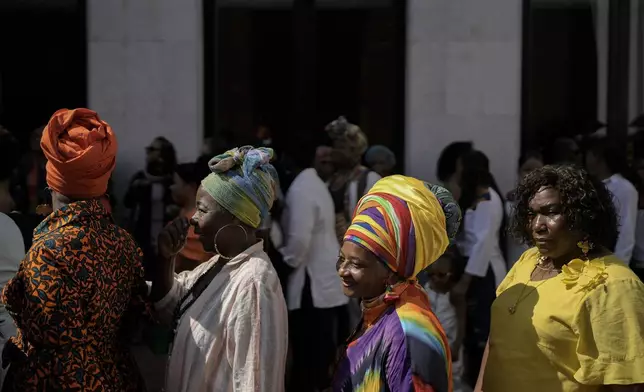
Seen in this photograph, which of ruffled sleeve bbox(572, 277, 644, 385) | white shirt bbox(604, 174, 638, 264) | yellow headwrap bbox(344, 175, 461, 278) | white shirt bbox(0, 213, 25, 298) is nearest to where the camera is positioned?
yellow headwrap bbox(344, 175, 461, 278)

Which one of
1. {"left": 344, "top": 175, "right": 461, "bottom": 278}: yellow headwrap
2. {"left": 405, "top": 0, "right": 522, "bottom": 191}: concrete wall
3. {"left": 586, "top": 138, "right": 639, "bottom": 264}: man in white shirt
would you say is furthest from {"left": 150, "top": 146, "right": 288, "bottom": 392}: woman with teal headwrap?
{"left": 405, "top": 0, "right": 522, "bottom": 191}: concrete wall

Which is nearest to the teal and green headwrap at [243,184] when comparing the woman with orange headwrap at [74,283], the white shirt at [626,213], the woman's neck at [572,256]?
the woman with orange headwrap at [74,283]

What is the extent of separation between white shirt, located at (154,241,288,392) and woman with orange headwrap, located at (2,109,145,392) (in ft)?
0.76

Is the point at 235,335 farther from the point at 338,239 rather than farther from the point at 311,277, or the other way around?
the point at 338,239

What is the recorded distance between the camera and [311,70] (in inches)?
346

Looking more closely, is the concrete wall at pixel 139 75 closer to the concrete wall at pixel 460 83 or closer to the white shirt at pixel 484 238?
the concrete wall at pixel 460 83

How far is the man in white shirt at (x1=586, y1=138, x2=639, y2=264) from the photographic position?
23.3ft

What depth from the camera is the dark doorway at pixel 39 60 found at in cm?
848

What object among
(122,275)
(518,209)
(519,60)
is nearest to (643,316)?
(518,209)

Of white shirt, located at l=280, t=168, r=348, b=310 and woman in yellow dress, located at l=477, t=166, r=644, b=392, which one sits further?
white shirt, located at l=280, t=168, r=348, b=310

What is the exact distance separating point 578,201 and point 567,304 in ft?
1.22

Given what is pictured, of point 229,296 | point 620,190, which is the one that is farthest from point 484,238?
point 229,296

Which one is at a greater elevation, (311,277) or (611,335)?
(611,335)

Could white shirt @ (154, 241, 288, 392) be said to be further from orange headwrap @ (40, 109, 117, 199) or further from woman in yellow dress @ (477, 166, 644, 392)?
woman in yellow dress @ (477, 166, 644, 392)
